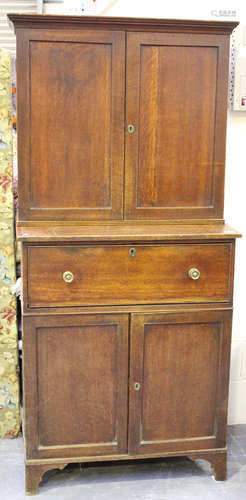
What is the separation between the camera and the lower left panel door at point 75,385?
2.24 metres

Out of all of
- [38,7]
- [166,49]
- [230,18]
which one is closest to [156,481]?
[166,49]

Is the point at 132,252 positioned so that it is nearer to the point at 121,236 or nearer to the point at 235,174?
the point at 121,236

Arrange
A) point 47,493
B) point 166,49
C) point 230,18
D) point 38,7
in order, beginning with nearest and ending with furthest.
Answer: point 166,49 → point 47,493 → point 230,18 → point 38,7

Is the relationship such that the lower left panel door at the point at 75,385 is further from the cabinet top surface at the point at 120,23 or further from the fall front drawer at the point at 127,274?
the cabinet top surface at the point at 120,23

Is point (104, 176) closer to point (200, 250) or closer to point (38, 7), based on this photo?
point (200, 250)

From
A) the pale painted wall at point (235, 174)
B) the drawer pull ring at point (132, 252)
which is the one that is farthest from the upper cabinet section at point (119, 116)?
the pale painted wall at point (235, 174)

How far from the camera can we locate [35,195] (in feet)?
7.35

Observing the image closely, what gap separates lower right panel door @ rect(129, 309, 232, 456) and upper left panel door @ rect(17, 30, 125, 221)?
50 centimetres

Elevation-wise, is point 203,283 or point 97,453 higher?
point 203,283

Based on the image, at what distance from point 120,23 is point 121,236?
2.49 feet

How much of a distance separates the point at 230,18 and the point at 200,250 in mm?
1062

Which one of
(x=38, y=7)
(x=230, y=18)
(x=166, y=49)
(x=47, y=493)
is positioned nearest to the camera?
(x=166, y=49)

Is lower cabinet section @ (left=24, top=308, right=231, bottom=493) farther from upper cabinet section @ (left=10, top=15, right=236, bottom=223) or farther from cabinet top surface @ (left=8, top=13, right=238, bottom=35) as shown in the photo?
cabinet top surface @ (left=8, top=13, right=238, bottom=35)

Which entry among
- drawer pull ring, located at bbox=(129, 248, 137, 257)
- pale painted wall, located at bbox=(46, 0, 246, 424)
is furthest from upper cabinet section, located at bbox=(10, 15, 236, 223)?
pale painted wall, located at bbox=(46, 0, 246, 424)
